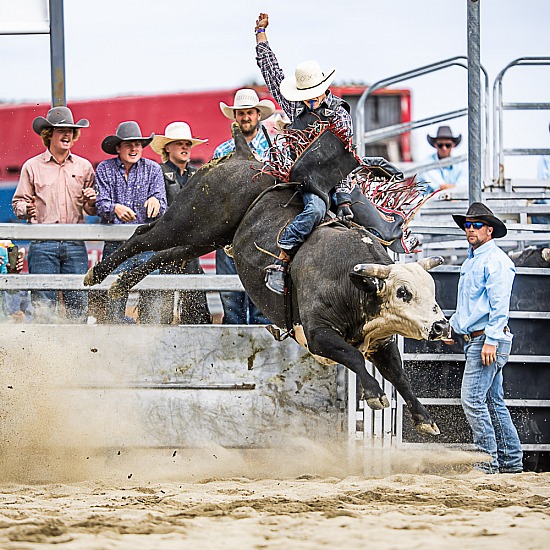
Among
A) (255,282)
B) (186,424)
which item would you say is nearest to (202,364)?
(186,424)

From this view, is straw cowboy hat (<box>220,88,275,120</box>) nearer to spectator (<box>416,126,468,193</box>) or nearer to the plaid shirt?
the plaid shirt

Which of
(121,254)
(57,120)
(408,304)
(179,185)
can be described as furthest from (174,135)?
(408,304)

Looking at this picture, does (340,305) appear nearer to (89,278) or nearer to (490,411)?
(490,411)

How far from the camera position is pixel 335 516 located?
4.42 metres

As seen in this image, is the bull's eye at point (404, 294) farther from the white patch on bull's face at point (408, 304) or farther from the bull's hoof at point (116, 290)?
the bull's hoof at point (116, 290)

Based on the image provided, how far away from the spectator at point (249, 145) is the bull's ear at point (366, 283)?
5.60 feet

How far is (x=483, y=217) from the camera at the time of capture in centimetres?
655

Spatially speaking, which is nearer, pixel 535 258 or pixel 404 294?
pixel 404 294

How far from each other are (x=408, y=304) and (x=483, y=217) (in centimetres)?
133

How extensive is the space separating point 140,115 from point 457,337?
10.0 metres

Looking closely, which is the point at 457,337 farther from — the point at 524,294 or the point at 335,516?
the point at 335,516

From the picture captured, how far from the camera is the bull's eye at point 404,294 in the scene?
551 centimetres

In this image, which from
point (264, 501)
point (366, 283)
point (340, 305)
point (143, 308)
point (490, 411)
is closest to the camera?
point (264, 501)

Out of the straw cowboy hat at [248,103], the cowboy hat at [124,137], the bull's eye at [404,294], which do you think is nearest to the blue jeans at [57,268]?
the cowboy hat at [124,137]
